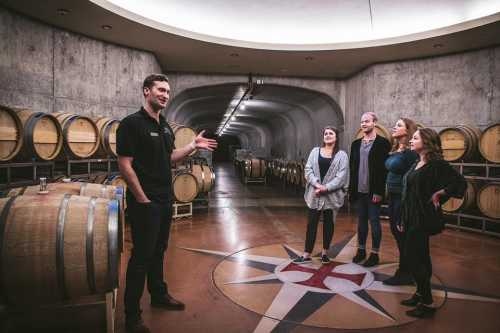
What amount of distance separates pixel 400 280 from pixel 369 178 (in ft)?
3.76

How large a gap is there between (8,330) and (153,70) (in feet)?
22.6

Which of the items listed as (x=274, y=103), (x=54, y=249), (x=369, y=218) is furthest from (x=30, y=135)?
(x=274, y=103)

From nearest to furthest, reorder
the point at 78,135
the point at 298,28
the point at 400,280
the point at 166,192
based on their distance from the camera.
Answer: the point at 166,192 → the point at 400,280 → the point at 78,135 → the point at 298,28

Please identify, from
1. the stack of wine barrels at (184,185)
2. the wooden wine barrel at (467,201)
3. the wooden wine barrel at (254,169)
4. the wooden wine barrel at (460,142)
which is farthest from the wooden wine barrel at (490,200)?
the wooden wine barrel at (254,169)

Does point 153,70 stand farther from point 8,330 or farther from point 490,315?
point 490,315

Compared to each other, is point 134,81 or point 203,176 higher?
point 134,81

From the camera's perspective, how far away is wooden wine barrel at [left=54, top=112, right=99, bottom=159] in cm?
482

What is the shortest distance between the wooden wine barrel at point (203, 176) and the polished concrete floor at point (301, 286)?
1.78 m

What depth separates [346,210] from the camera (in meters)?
8.28

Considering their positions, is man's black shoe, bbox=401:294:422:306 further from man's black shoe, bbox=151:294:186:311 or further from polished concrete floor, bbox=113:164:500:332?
man's black shoe, bbox=151:294:186:311

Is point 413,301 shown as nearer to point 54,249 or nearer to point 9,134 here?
point 54,249

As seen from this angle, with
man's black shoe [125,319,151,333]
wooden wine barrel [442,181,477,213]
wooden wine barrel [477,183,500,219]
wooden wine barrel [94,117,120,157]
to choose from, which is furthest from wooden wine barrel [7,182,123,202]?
wooden wine barrel [477,183,500,219]

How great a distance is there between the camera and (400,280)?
11.5 ft

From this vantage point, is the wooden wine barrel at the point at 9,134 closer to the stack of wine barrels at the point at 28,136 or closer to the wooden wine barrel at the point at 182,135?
the stack of wine barrels at the point at 28,136
